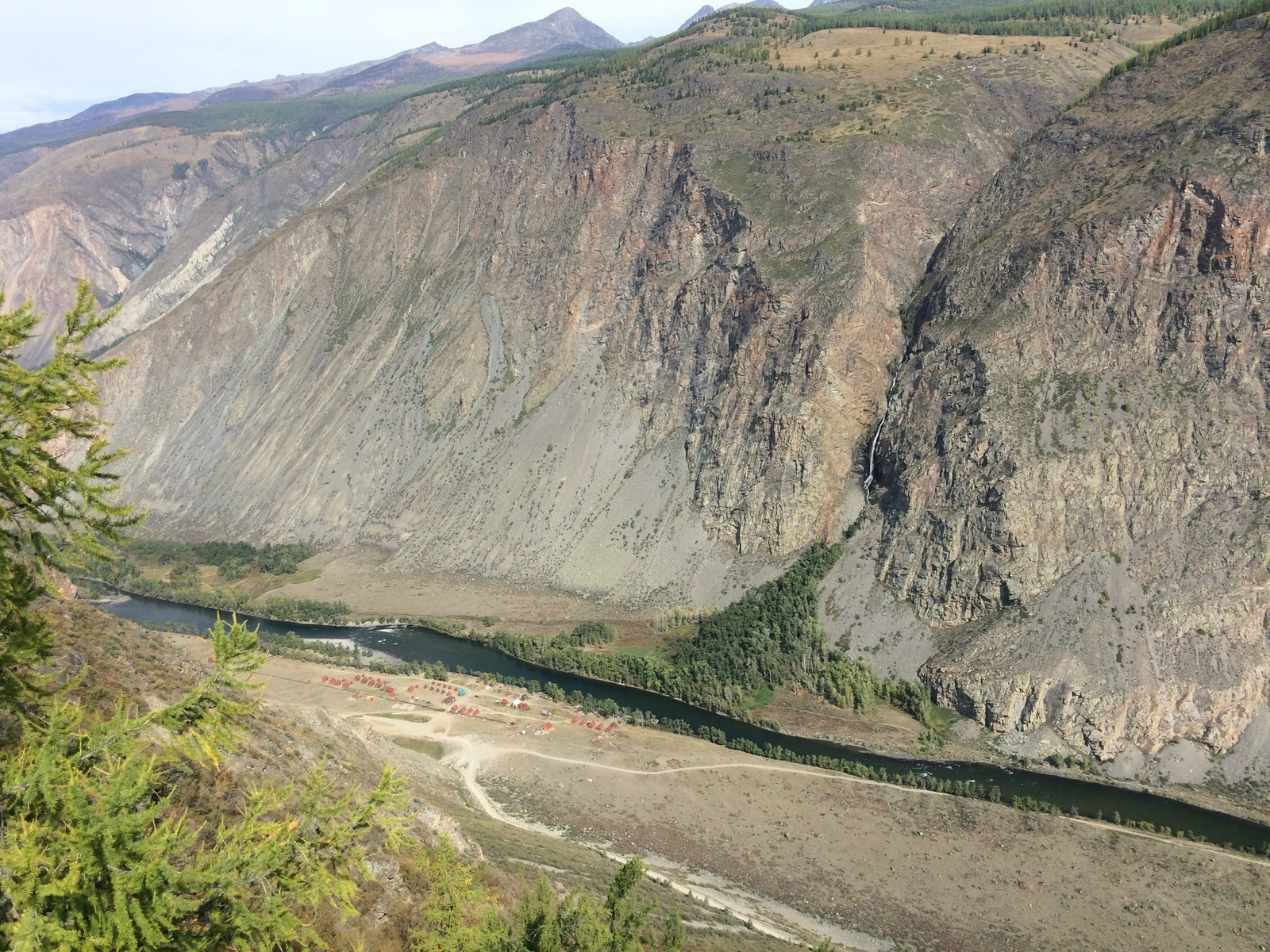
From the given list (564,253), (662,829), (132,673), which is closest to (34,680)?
(132,673)

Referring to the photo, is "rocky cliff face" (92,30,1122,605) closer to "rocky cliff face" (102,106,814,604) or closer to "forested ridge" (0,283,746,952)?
"rocky cliff face" (102,106,814,604)

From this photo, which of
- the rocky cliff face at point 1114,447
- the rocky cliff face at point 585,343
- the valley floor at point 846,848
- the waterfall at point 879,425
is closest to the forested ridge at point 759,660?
the rocky cliff face at point 1114,447

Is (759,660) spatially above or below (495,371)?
below

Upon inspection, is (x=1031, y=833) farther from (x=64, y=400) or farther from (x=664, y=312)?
(x=664, y=312)

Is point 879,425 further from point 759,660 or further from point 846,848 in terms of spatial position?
point 846,848

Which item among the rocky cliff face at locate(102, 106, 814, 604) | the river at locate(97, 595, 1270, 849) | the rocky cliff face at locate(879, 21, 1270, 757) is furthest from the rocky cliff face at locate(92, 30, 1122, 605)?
the rocky cliff face at locate(879, 21, 1270, 757)

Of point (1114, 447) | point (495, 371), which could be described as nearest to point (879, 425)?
point (1114, 447)

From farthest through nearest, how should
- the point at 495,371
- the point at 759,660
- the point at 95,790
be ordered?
the point at 495,371 < the point at 759,660 < the point at 95,790

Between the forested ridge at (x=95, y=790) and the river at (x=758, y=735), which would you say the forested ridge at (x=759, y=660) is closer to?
the river at (x=758, y=735)
